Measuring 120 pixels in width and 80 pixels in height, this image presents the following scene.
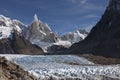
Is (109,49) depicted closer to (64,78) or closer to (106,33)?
(106,33)

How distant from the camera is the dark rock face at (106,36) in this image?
332ft

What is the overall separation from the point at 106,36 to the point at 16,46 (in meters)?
56.4

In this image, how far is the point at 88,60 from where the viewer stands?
51.1 m

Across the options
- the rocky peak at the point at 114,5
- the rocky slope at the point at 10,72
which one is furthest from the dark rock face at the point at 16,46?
the rocky slope at the point at 10,72

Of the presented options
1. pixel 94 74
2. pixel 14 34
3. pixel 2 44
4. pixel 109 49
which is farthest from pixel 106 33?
pixel 94 74

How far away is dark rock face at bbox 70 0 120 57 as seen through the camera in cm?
10112

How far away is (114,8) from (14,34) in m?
70.2

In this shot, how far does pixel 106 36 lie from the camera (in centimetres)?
11600

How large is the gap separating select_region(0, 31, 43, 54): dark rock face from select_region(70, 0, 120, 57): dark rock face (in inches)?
1286

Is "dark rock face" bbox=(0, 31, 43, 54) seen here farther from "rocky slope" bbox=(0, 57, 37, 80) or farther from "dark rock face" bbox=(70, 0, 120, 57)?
"rocky slope" bbox=(0, 57, 37, 80)

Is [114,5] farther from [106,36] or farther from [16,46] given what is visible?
[16,46]

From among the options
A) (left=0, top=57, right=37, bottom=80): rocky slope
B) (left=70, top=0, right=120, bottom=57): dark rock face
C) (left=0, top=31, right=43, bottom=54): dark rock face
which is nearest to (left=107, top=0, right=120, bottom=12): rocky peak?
(left=70, top=0, right=120, bottom=57): dark rock face

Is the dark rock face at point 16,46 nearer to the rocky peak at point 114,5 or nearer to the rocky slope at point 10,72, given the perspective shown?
the rocky peak at point 114,5

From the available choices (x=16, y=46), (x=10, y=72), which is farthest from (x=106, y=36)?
(x=10, y=72)
